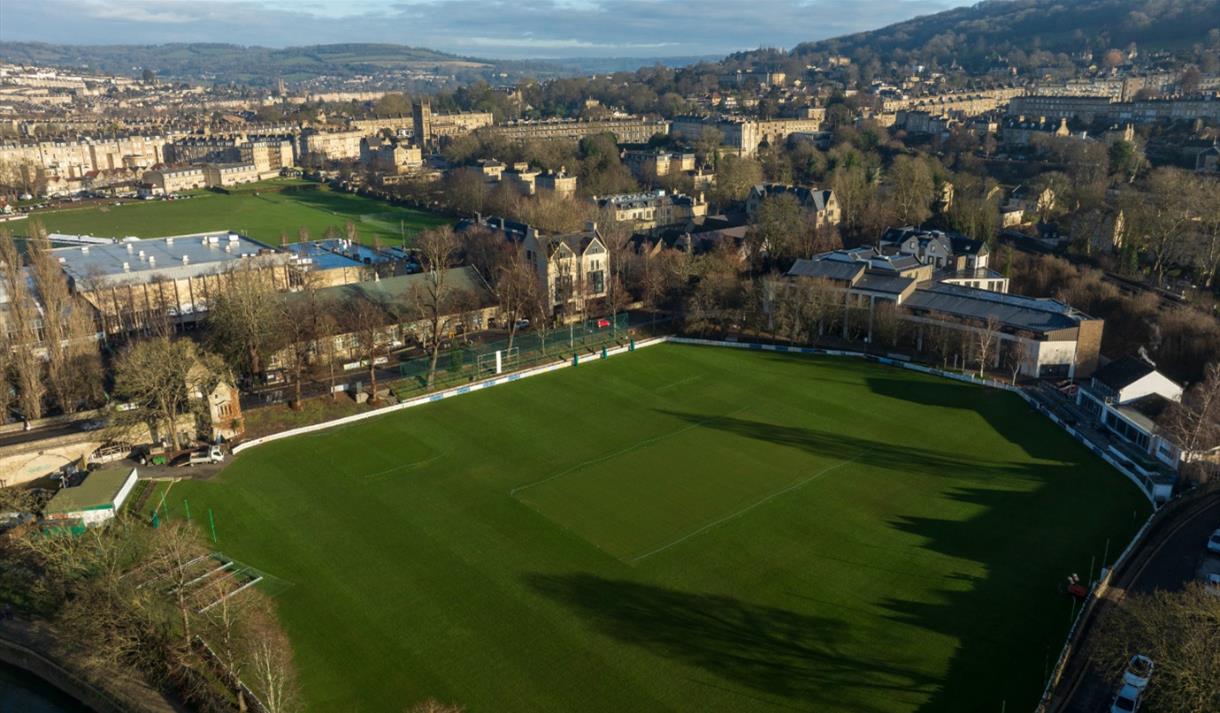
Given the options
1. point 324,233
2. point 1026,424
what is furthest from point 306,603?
point 324,233

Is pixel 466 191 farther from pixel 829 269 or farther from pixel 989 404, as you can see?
pixel 989 404

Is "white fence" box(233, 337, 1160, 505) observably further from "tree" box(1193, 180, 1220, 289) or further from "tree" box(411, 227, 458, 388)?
"tree" box(1193, 180, 1220, 289)

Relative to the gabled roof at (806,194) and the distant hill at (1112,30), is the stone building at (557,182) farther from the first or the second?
the distant hill at (1112,30)

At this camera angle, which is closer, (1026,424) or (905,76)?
(1026,424)

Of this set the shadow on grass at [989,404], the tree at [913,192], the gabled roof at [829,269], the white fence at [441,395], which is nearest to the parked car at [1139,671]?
the shadow on grass at [989,404]

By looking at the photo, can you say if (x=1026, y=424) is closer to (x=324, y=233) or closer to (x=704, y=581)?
(x=704, y=581)

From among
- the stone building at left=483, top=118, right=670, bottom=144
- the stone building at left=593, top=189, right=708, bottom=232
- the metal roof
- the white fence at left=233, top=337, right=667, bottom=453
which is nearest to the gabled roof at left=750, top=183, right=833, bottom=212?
the stone building at left=593, top=189, right=708, bottom=232
